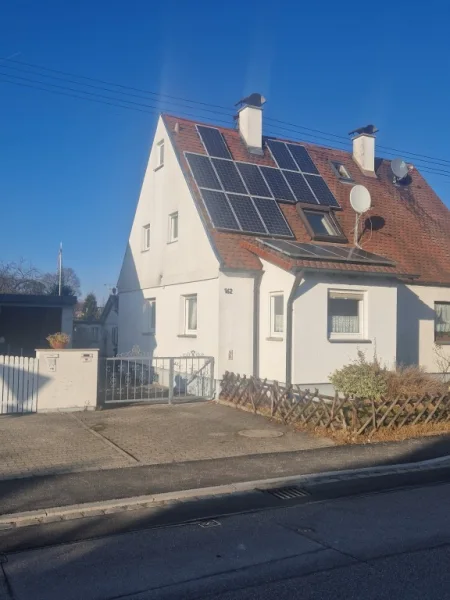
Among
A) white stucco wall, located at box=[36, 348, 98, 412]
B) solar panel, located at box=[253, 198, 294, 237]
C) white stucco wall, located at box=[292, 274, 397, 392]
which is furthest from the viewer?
solar panel, located at box=[253, 198, 294, 237]

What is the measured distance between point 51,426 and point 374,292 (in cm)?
859

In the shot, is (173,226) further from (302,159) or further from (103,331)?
(103,331)

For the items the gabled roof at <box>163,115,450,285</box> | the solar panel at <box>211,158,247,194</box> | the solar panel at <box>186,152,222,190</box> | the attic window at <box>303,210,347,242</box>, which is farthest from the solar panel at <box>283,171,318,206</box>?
the solar panel at <box>186,152,222,190</box>

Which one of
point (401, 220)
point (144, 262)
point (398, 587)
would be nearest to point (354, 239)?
point (401, 220)

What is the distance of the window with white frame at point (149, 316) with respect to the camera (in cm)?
2058

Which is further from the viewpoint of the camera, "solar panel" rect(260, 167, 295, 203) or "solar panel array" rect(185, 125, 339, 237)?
"solar panel" rect(260, 167, 295, 203)

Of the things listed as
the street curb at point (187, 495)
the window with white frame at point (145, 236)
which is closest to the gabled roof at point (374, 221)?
the window with white frame at point (145, 236)

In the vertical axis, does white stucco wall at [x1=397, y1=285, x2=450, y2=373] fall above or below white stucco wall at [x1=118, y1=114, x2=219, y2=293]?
below

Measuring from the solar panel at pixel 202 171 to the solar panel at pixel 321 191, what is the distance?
3576mm

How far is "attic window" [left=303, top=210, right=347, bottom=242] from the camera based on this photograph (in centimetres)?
1813

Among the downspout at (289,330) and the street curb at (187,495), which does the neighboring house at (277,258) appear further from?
the street curb at (187,495)

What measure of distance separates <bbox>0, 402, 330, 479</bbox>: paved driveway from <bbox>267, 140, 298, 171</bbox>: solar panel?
9784 millimetres

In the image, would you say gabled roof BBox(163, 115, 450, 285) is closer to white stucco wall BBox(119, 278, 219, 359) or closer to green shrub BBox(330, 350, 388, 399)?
white stucco wall BBox(119, 278, 219, 359)

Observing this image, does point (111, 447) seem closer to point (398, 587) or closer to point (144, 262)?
point (398, 587)
